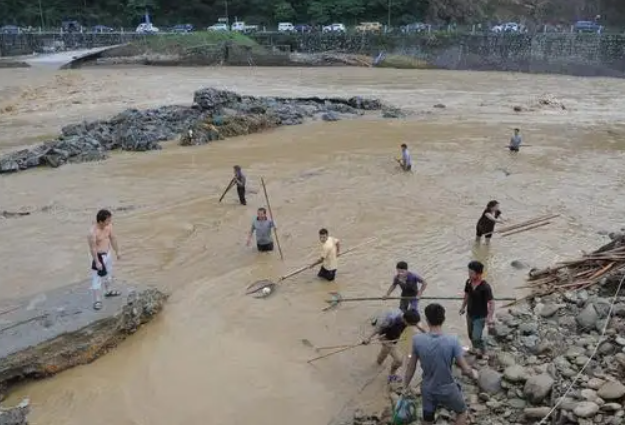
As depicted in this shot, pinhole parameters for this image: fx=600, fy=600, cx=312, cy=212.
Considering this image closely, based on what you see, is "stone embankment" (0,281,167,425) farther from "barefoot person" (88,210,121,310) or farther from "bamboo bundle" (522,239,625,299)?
"bamboo bundle" (522,239,625,299)

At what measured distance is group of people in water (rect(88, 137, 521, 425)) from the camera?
578 centimetres

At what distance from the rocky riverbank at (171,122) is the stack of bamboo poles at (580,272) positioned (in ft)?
53.9

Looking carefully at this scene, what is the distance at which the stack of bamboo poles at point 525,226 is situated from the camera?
46.6 feet

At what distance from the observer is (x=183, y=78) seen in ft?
165

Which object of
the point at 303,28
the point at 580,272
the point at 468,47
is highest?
the point at 303,28

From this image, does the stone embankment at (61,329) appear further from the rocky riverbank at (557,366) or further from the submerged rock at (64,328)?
the rocky riverbank at (557,366)

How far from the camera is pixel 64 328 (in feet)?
28.6

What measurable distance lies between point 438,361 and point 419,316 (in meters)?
1.39

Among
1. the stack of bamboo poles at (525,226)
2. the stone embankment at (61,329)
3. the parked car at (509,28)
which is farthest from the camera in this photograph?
the parked car at (509,28)

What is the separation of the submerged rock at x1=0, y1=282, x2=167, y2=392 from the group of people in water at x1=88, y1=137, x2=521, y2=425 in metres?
0.33

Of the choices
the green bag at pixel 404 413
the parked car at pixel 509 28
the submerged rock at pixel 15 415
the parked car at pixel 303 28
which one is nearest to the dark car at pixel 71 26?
the parked car at pixel 303 28

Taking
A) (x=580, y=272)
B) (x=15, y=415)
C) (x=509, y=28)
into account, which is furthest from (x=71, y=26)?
(x=580, y=272)

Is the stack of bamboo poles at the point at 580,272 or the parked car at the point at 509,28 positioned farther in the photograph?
the parked car at the point at 509,28

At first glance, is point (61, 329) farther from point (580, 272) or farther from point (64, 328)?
point (580, 272)
